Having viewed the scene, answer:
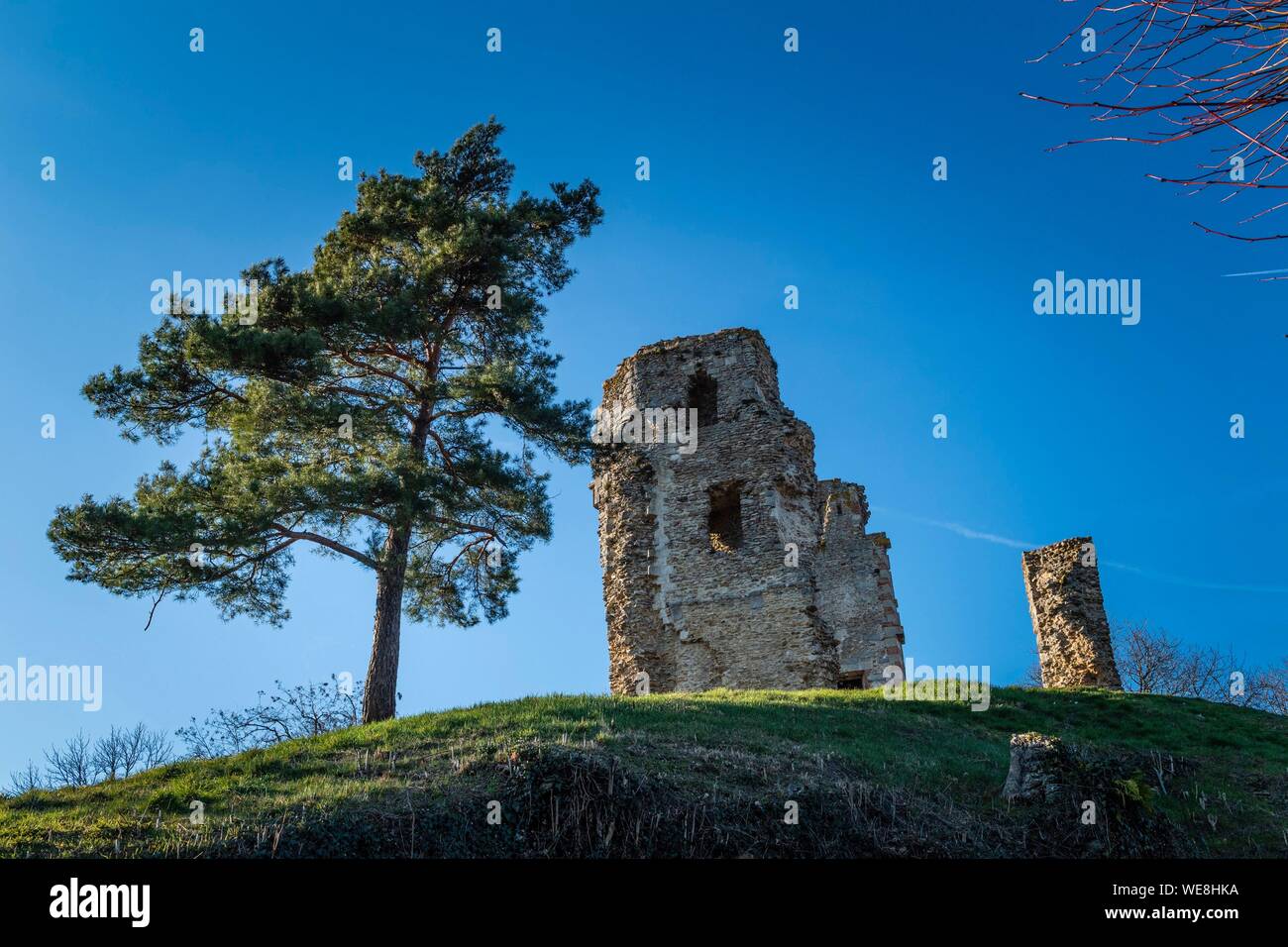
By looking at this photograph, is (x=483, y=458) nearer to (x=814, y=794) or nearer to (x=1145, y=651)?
(x=814, y=794)

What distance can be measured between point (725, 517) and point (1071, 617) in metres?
7.69

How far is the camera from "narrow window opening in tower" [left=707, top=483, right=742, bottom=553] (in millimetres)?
20891

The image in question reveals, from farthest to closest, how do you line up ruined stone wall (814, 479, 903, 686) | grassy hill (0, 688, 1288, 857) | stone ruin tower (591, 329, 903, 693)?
ruined stone wall (814, 479, 903, 686)
stone ruin tower (591, 329, 903, 693)
grassy hill (0, 688, 1288, 857)

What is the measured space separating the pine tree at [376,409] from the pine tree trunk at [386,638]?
0.03 meters

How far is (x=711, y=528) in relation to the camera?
21.8m

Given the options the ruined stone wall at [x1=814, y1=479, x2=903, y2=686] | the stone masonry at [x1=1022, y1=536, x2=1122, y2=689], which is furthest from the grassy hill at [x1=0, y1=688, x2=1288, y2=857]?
the ruined stone wall at [x1=814, y1=479, x2=903, y2=686]

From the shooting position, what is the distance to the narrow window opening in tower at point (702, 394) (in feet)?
71.1

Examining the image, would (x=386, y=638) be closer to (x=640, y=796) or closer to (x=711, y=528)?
(x=640, y=796)

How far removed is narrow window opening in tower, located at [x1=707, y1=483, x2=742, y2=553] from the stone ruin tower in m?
0.03

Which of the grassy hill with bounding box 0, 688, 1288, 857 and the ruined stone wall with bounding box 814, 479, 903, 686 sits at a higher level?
the ruined stone wall with bounding box 814, 479, 903, 686

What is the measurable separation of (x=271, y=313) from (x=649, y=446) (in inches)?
335

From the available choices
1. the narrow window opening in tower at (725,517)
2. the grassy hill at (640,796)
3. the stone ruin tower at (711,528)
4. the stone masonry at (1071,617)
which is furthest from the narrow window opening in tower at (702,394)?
the grassy hill at (640,796)

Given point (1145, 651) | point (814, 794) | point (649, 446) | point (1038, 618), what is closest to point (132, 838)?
point (814, 794)

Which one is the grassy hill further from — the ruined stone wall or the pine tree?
the ruined stone wall
